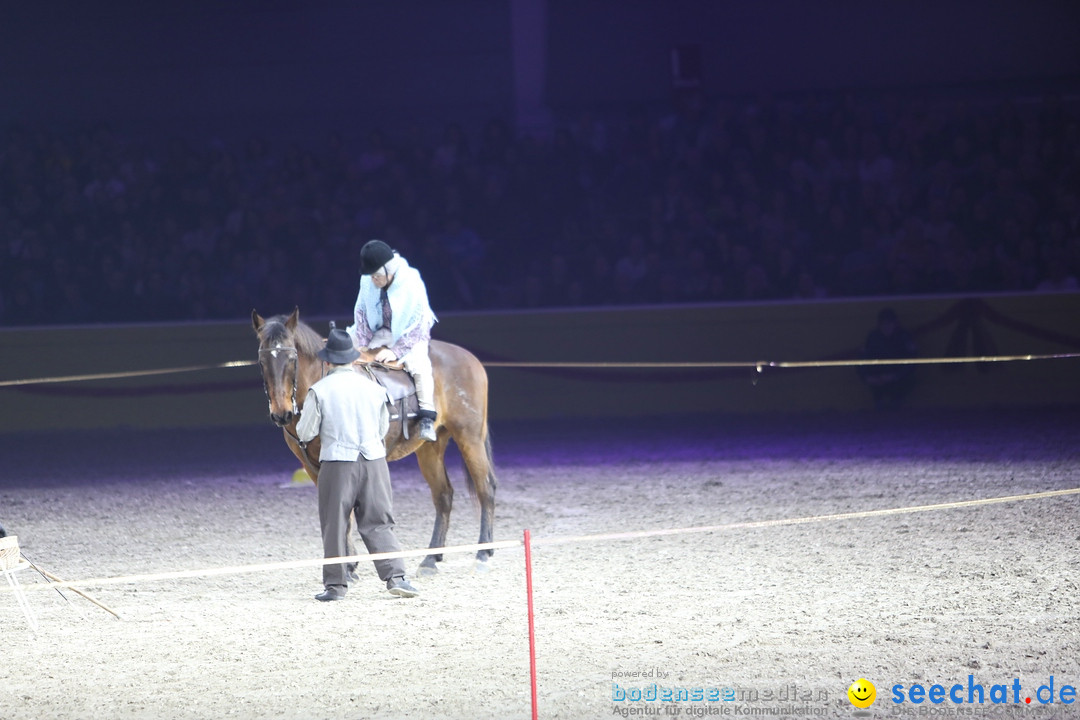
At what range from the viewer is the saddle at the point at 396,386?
315 inches

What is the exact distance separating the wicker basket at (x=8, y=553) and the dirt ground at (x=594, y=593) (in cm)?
47

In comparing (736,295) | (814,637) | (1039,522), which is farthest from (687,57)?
(814,637)

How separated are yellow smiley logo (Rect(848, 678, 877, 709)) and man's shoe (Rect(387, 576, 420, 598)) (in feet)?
9.70

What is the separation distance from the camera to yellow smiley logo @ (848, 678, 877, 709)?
5254mm

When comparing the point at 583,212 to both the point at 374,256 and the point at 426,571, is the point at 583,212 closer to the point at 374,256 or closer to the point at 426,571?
the point at 374,256

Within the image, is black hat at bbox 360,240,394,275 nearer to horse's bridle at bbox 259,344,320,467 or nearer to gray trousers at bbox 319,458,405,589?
horse's bridle at bbox 259,344,320,467

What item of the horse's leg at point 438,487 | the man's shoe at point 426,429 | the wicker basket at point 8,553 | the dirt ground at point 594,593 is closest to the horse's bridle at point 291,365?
the man's shoe at point 426,429

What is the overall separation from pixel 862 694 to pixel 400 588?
3.05m

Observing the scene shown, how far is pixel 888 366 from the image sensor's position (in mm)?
14367

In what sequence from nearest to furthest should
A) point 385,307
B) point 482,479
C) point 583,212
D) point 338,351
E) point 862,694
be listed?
point 862,694, point 338,351, point 385,307, point 482,479, point 583,212

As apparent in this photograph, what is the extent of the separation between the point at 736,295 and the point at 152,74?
9.21 m

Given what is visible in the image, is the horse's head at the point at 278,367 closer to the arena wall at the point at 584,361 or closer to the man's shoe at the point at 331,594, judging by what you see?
the man's shoe at the point at 331,594

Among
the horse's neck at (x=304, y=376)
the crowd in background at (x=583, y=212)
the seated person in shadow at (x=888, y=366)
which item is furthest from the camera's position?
the crowd in background at (x=583, y=212)

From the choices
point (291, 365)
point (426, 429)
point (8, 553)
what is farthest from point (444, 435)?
point (8, 553)
